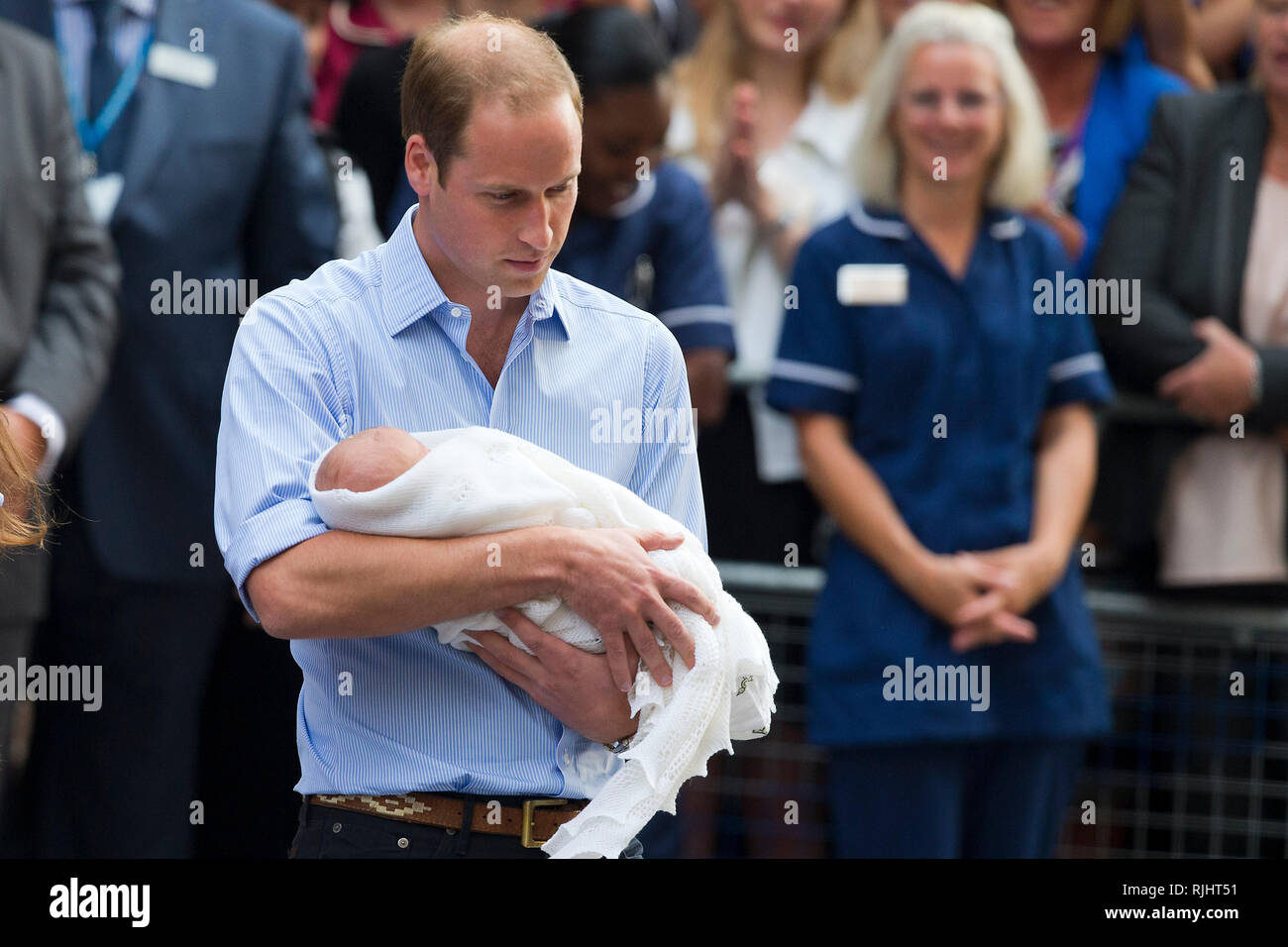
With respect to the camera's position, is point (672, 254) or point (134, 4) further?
point (672, 254)

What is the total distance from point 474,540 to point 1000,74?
2610 mm

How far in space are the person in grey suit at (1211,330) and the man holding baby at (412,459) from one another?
97.0 inches

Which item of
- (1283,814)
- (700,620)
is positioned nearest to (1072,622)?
(1283,814)

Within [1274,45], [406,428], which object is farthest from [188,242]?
[1274,45]

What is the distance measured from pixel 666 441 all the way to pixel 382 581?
1.70ft

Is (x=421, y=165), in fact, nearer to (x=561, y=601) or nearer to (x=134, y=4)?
(x=561, y=601)

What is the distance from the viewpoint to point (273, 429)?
2.29 m

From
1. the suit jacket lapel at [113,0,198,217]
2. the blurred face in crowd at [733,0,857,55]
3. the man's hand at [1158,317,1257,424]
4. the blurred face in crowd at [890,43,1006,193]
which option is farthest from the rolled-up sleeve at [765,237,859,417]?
the suit jacket lapel at [113,0,198,217]

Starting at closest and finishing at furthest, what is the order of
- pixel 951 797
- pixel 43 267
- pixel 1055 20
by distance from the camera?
1. pixel 43 267
2. pixel 951 797
3. pixel 1055 20

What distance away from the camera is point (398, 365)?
7.84 feet

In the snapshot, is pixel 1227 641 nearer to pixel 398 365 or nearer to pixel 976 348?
pixel 976 348

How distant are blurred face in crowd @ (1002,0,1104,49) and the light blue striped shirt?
287cm

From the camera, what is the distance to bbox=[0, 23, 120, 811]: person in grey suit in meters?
3.81

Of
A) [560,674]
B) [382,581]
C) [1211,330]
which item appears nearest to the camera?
[382,581]
